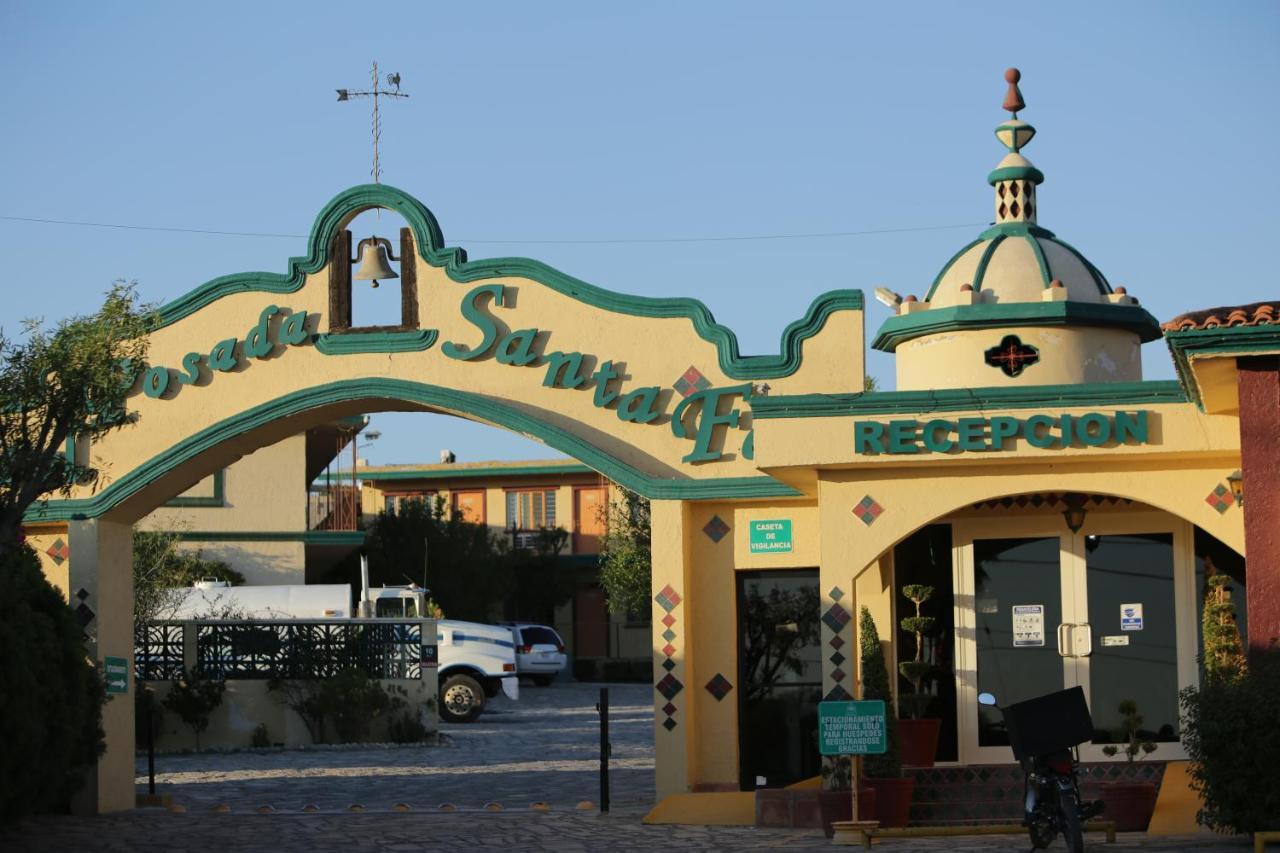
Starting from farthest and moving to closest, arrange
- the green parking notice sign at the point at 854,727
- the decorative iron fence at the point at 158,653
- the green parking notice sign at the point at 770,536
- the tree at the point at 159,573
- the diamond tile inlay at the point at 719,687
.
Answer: the tree at the point at 159,573 < the decorative iron fence at the point at 158,653 < the diamond tile inlay at the point at 719,687 < the green parking notice sign at the point at 770,536 < the green parking notice sign at the point at 854,727

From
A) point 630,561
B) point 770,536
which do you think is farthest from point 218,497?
point 770,536

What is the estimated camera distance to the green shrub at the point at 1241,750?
12461mm

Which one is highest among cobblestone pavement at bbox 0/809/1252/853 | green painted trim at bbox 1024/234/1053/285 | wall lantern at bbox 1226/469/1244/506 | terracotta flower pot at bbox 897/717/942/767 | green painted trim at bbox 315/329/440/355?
green painted trim at bbox 1024/234/1053/285

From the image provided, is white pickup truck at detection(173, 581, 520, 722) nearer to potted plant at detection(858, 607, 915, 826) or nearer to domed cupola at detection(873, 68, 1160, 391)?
domed cupola at detection(873, 68, 1160, 391)

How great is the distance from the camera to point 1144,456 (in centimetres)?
1588

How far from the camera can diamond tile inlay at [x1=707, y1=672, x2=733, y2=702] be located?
18594 millimetres

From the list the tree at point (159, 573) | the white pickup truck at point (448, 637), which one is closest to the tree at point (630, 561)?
the tree at point (159, 573)

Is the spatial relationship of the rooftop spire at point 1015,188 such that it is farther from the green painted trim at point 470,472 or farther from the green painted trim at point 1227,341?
the green painted trim at point 470,472

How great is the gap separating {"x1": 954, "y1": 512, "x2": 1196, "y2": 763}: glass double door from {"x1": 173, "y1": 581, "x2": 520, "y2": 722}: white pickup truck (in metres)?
18.0

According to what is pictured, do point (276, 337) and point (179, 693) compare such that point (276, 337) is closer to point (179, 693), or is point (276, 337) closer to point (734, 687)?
point (734, 687)

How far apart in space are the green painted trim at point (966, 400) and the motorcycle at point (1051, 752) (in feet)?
10.9

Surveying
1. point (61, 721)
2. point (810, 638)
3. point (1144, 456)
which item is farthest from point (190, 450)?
point (1144, 456)

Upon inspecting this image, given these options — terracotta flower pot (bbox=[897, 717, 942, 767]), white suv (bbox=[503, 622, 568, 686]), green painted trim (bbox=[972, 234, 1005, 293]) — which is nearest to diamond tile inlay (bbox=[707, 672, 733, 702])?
terracotta flower pot (bbox=[897, 717, 942, 767])

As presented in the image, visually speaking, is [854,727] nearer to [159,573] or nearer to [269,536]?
[159,573]
